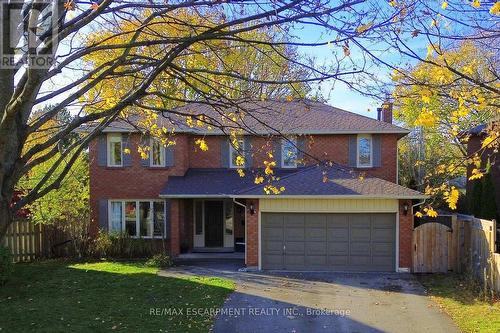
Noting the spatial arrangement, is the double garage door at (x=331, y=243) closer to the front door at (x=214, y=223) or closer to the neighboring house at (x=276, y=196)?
the neighboring house at (x=276, y=196)

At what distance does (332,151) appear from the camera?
22141 millimetres

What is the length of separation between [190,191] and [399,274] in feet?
29.3

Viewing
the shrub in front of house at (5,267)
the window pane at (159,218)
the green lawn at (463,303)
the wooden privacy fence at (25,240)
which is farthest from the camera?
the window pane at (159,218)

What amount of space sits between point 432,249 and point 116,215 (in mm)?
13591

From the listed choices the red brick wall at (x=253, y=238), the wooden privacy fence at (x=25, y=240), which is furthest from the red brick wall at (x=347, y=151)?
the wooden privacy fence at (x=25, y=240)

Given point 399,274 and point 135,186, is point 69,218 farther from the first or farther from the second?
point 399,274

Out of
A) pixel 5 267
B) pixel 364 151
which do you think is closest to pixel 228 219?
pixel 364 151

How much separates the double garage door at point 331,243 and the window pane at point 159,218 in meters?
5.87

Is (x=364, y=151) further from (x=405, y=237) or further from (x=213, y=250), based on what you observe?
(x=213, y=250)

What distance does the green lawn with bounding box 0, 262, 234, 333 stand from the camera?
1014 centimetres

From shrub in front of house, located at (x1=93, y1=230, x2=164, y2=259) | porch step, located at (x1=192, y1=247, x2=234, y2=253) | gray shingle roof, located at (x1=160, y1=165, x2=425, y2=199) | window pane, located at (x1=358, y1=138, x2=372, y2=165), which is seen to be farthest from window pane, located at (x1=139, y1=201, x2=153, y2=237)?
window pane, located at (x1=358, y1=138, x2=372, y2=165)

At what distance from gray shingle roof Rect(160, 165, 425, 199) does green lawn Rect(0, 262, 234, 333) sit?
13.1 ft

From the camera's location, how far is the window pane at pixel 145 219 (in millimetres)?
22431

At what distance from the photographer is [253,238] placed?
1858 centimetres
